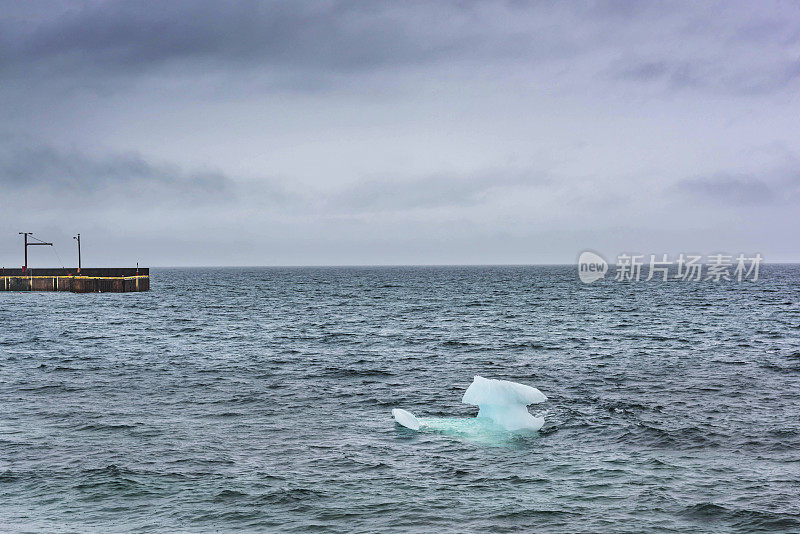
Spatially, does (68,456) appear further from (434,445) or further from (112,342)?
(112,342)

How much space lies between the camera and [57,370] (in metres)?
38.0

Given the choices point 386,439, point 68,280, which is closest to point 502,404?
point 386,439

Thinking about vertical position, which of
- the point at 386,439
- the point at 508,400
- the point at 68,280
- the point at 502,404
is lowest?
the point at 386,439

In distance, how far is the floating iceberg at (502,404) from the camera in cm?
2383

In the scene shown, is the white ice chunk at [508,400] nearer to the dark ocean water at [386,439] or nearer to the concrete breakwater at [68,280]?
the dark ocean water at [386,439]

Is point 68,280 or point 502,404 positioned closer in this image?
point 502,404

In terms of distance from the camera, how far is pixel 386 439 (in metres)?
23.1

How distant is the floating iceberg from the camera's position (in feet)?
78.2

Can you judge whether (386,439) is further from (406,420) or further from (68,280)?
(68,280)

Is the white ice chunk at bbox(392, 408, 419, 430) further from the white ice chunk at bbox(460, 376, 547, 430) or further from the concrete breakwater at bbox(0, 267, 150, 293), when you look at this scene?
the concrete breakwater at bbox(0, 267, 150, 293)

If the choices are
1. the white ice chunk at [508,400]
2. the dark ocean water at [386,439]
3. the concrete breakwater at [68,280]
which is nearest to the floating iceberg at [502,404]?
the white ice chunk at [508,400]

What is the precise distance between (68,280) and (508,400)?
397ft

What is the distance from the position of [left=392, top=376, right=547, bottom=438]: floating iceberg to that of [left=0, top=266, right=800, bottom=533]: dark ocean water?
0.61 meters

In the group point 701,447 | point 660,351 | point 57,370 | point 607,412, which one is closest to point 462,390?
point 607,412
